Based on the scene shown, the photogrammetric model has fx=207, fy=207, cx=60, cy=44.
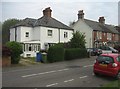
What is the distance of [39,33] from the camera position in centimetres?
3638

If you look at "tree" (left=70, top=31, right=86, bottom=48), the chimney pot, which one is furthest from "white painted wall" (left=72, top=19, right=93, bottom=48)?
"tree" (left=70, top=31, right=86, bottom=48)

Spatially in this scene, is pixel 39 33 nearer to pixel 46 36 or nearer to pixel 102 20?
pixel 46 36

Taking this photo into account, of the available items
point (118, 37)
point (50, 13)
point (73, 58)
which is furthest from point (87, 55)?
point (118, 37)

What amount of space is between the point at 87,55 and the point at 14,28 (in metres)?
15.2

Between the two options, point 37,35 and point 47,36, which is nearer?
point 37,35

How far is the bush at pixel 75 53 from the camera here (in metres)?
27.6

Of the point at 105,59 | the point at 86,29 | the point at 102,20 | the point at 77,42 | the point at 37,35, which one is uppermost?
the point at 102,20

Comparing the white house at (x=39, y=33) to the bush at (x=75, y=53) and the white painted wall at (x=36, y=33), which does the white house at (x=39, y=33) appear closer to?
the white painted wall at (x=36, y=33)

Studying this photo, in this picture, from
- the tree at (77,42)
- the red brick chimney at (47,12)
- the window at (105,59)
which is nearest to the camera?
the window at (105,59)

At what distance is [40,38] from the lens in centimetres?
3634

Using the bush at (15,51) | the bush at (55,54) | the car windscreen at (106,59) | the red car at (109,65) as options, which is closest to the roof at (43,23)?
the bush at (55,54)

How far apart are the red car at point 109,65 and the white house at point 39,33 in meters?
21.1

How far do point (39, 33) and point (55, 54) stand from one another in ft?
39.7

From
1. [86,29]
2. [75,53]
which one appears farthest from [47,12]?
[75,53]
